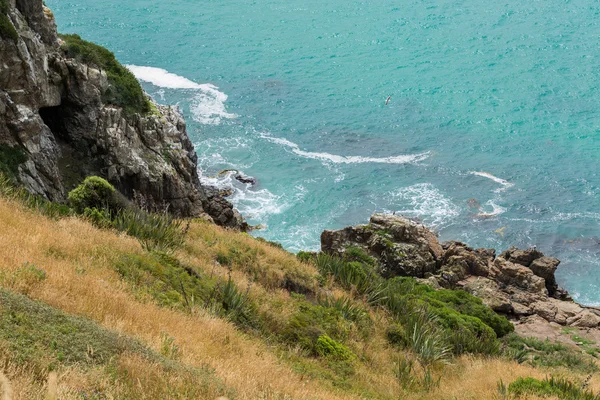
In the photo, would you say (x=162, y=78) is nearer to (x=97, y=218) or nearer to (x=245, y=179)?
(x=245, y=179)

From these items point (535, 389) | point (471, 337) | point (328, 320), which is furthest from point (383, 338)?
point (535, 389)

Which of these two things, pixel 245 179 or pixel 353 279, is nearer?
pixel 353 279

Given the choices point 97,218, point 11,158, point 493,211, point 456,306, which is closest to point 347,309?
point 97,218

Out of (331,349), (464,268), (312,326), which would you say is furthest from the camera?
(464,268)

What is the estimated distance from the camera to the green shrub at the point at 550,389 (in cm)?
1219

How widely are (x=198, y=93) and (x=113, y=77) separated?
26.1 m

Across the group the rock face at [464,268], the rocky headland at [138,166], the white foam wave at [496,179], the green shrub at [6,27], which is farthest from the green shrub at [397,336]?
the white foam wave at [496,179]

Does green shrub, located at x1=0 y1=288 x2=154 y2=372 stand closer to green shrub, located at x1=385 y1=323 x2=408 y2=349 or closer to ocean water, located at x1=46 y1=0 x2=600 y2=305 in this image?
green shrub, located at x1=385 y1=323 x2=408 y2=349

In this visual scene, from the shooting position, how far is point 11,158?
65.7 ft

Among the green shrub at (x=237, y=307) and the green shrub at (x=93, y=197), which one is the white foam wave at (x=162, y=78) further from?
the green shrub at (x=237, y=307)

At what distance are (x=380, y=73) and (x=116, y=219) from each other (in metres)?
46.5

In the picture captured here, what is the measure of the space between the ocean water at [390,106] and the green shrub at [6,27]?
18.7 m

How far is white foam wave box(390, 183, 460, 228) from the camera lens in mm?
38844

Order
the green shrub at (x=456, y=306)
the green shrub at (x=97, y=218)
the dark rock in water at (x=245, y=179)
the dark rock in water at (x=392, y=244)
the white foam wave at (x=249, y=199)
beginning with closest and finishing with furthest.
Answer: the green shrub at (x=97, y=218), the green shrub at (x=456, y=306), the dark rock in water at (x=392, y=244), the white foam wave at (x=249, y=199), the dark rock in water at (x=245, y=179)
